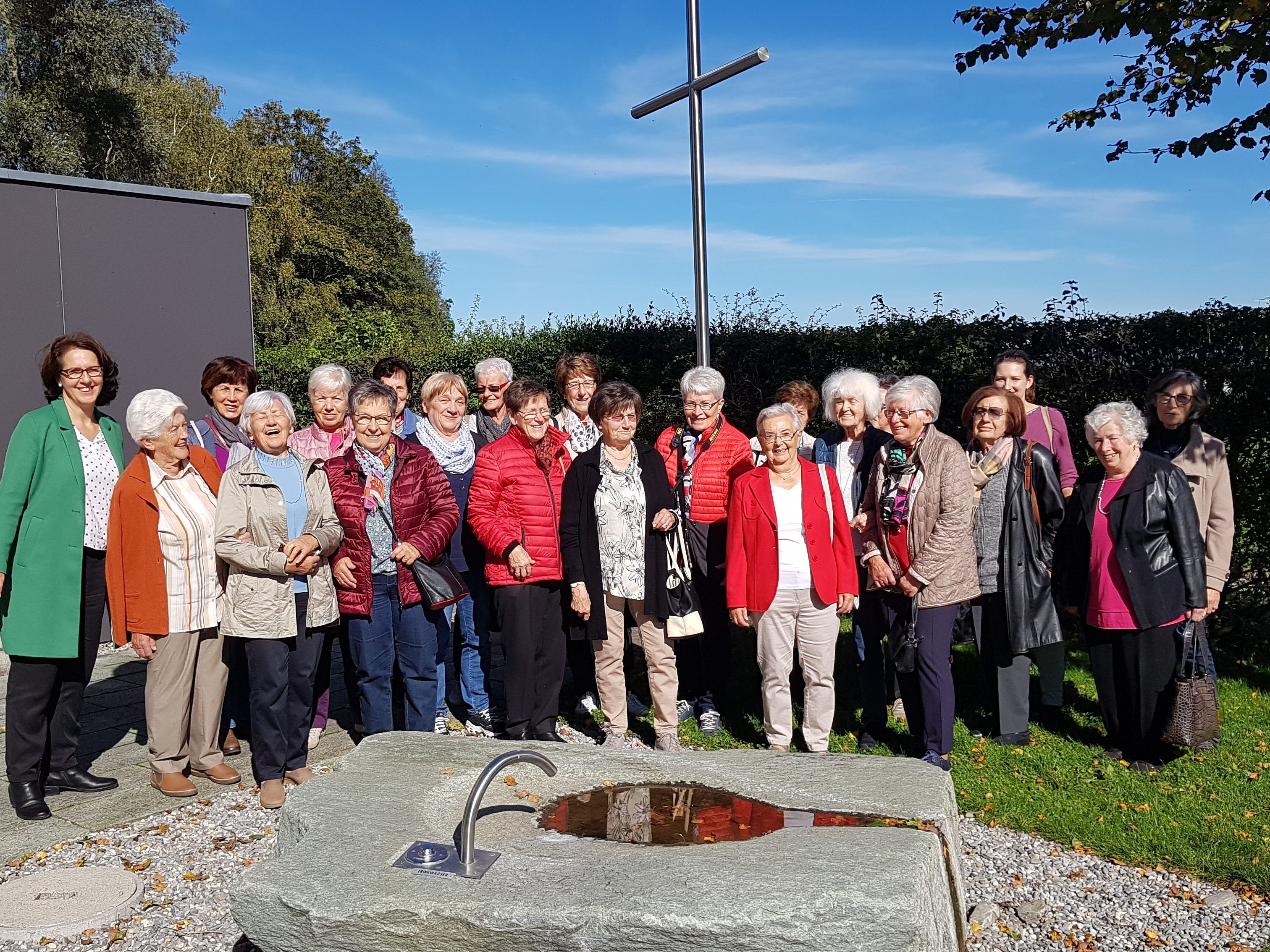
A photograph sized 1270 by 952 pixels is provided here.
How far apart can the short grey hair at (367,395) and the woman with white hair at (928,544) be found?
8.57ft

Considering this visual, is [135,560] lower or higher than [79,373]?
lower

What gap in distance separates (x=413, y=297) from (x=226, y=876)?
139 ft

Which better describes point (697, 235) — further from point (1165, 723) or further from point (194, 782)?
point (194, 782)

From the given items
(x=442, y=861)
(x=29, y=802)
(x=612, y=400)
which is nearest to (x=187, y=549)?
(x=29, y=802)

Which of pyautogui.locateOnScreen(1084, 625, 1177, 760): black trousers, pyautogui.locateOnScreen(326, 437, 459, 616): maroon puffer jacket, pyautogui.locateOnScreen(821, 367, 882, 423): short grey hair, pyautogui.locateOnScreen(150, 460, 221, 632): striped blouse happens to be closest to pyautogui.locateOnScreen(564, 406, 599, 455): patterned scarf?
pyautogui.locateOnScreen(326, 437, 459, 616): maroon puffer jacket

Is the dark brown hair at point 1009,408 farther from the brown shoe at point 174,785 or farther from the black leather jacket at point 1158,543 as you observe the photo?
the brown shoe at point 174,785

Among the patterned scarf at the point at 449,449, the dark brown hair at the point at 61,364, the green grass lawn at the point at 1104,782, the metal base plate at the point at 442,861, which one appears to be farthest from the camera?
the patterned scarf at the point at 449,449

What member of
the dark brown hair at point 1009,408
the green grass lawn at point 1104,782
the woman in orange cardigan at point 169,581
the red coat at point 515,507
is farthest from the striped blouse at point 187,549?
the dark brown hair at point 1009,408

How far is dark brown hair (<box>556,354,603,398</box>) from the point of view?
6289 mm

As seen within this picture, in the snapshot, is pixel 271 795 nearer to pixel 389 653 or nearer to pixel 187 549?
pixel 389 653

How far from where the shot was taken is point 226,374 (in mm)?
6152

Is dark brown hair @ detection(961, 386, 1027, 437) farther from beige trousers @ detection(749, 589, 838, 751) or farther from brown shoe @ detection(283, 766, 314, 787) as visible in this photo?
brown shoe @ detection(283, 766, 314, 787)

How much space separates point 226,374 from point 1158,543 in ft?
17.1

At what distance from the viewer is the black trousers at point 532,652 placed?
559 centimetres
